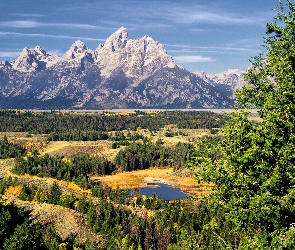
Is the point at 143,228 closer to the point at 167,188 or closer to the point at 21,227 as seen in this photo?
the point at 21,227

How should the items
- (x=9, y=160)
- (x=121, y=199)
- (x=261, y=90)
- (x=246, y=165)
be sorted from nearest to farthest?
1. (x=246, y=165)
2. (x=261, y=90)
3. (x=121, y=199)
4. (x=9, y=160)

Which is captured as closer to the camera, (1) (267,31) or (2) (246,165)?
(2) (246,165)

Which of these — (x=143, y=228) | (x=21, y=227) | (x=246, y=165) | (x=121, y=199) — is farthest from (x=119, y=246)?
(x=246, y=165)

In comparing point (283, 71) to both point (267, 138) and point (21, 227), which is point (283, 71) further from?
point (21, 227)

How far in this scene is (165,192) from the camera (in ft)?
538

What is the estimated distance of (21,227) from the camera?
7588cm

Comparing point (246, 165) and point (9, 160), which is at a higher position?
point (246, 165)

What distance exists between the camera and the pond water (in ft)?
516

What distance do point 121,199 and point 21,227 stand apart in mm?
55869

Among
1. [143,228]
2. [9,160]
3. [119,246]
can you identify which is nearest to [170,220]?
[143,228]

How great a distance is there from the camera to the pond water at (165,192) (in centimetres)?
15725

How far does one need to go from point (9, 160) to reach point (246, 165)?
188 meters

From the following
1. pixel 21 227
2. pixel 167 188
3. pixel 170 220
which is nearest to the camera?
pixel 21 227

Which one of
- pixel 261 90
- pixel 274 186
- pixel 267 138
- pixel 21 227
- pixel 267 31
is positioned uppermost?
pixel 267 31
